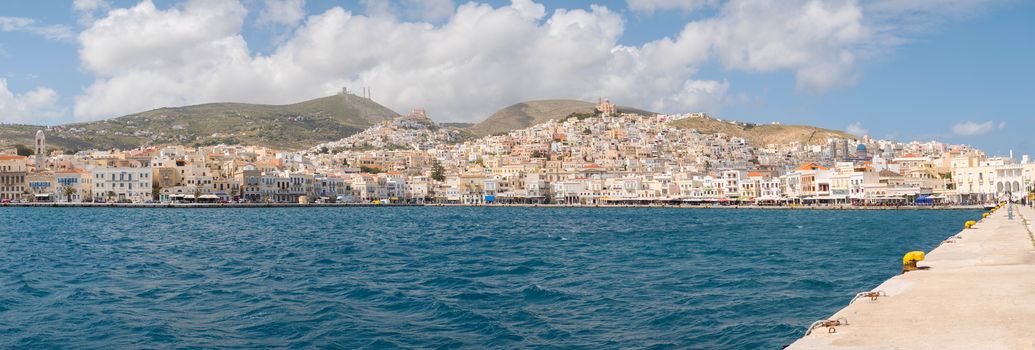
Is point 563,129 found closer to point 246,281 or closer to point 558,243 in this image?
point 558,243

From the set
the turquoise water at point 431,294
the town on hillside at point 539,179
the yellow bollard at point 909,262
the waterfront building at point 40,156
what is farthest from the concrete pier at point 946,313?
the waterfront building at point 40,156

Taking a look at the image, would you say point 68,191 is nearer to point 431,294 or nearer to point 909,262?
point 431,294

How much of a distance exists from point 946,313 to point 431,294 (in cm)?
1026

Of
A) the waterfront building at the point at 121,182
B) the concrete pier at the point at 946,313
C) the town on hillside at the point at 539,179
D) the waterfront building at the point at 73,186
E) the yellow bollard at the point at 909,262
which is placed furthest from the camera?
Answer: the waterfront building at the point at 73,186

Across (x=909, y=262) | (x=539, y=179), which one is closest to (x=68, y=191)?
(x=539, y=179)

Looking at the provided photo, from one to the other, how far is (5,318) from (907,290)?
1368 centimetres

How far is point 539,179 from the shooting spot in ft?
410

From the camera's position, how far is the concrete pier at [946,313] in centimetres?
669

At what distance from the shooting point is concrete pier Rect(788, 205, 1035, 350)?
22.0ft

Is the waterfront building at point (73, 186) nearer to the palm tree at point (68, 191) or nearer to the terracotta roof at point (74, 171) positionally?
the palm tree at point (68, 191)

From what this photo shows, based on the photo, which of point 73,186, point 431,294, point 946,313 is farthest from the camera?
point 73,186

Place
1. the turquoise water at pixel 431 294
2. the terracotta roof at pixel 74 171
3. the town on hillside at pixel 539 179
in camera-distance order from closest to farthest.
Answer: the turquoise water at pixel 431 294, the town on hillside at pixel 539 179, the terracotta roof at pixel 74 171

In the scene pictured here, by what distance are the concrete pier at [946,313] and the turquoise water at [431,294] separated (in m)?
2.17

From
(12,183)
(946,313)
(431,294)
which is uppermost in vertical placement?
(12,183)
